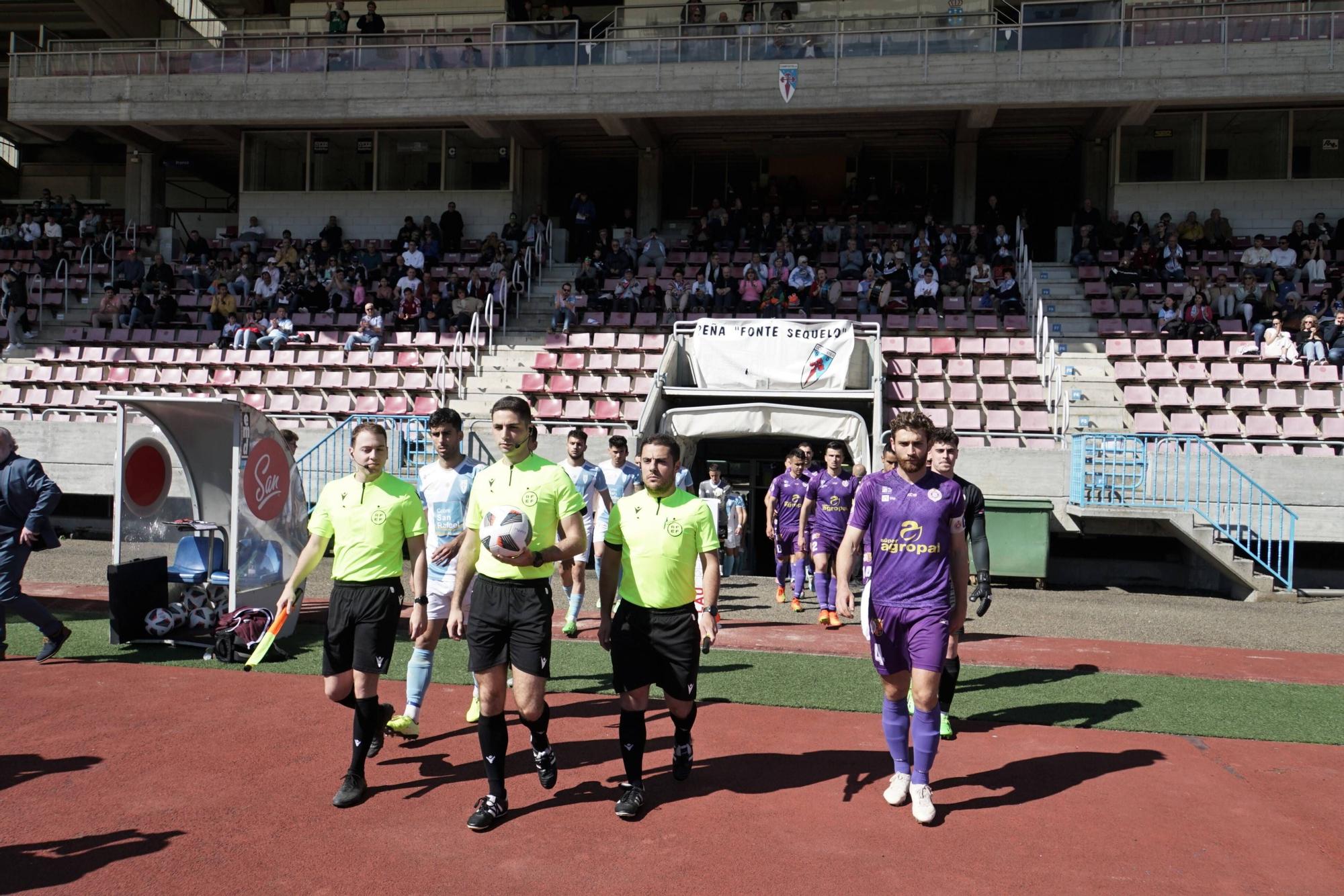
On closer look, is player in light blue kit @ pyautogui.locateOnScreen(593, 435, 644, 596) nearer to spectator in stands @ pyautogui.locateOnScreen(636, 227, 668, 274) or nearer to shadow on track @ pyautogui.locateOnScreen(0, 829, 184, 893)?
shadow on track @ pyautogui.locateOnScreen(0, 829, 184, 893)

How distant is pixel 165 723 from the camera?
669cm

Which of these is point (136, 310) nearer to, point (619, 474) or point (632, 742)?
point (619, 474)

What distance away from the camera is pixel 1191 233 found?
22.1 m

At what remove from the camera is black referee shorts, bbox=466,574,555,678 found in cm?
515

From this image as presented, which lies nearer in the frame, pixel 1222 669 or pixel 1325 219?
pixel 1222 669

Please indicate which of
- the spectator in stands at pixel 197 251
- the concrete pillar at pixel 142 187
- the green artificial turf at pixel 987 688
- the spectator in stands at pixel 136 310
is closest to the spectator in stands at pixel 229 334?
the spectator in stands at pixel 136 310

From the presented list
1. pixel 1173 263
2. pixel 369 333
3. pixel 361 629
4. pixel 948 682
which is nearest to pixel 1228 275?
pixel 1173 263

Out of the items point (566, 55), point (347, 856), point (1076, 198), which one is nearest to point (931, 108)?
point (1076, 198)

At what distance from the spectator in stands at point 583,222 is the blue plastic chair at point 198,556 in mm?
16036

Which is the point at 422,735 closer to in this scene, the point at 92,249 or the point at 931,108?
the point at 931,108

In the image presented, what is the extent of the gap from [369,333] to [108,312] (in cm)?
657

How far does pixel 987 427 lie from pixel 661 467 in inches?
494

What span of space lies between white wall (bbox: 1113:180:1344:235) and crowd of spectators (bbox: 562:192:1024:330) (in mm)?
2881

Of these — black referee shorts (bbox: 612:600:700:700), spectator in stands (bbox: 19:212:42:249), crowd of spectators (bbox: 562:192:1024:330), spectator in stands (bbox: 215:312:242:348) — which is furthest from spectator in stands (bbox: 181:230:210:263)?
black referee shorts (bbox: 612:600:700:700)
